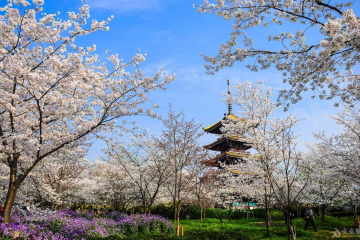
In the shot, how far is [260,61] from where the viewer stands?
5.42 m

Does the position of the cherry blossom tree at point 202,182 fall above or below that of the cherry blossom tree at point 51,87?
below

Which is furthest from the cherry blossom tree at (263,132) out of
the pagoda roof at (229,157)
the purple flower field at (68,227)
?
the pagoda roof at (229,157)

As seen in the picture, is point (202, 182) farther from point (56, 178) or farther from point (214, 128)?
point (214, 128)

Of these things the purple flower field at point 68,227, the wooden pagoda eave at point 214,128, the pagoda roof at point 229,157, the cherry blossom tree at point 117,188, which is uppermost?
the wooden pagoda eave at point 214,128

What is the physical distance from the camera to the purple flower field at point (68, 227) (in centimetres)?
724

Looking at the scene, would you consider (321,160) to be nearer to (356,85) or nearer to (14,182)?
(356,85)

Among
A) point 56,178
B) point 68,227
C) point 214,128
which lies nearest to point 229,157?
point 214,128

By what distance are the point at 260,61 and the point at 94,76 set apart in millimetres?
4290

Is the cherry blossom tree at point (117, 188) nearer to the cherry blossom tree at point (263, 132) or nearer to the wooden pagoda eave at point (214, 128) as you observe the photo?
the cherry blossom tree at point (263, 132)

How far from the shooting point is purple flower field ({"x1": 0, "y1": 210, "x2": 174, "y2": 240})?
7.24m

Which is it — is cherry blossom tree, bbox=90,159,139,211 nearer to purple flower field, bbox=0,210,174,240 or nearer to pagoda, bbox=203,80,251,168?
purple flower field, bbox=0,210,174,240

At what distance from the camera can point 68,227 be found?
9.04m

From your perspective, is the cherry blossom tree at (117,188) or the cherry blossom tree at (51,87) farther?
the cherry blossom tree at (117,188)

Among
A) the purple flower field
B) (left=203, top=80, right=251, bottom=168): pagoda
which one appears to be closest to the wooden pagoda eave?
(left=203, top=80, right=251, bottom=168): pagoda
